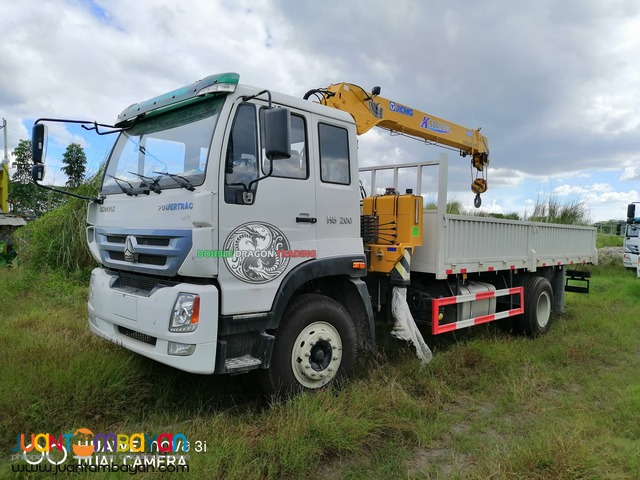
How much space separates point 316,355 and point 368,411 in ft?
2.09

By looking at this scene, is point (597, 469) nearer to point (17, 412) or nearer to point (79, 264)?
point (17, 412)

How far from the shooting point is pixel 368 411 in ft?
12.0

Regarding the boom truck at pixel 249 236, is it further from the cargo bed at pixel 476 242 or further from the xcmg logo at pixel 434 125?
the xcmg logo at pixel 434 125

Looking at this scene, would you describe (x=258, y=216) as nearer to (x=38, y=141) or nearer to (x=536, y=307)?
(x=38, y=141)

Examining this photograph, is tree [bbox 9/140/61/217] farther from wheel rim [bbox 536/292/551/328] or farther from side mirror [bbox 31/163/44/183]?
wheel rim [bbox 536/292/551/328]

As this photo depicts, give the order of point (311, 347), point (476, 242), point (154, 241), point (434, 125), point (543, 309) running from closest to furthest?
point (154, 241), point (311, 347), point (476, 242), point (434, 125), point (543, 309)

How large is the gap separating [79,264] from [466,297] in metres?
7.16

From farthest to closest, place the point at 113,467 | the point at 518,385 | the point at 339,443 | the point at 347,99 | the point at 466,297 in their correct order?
the point at 466,297 → the point at 347,99 → the point at 518,385 → the point at 339,443 → the point at 113,467

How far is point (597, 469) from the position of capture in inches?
114

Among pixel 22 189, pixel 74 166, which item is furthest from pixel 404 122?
pixel 22 189

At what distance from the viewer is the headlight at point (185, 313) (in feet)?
10.5

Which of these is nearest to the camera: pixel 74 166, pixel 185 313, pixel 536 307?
pixel 185 313

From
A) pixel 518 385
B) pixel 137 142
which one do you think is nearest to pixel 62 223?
pixel 137 142

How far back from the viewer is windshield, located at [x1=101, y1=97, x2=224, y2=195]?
3.51 metres
